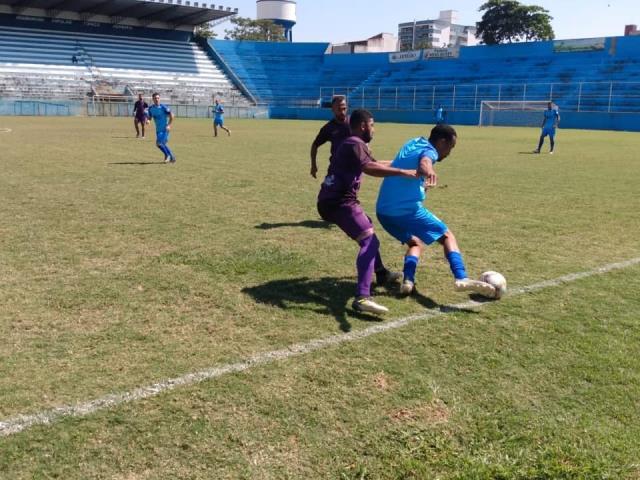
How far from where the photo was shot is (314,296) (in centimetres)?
535

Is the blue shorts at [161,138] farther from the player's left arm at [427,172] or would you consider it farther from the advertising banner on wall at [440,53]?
the advertising banner on wall at [440,53]

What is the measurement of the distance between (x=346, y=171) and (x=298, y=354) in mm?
1867

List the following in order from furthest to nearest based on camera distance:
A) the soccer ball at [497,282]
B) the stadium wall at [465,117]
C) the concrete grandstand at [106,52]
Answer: the concrete grandstand at [106,52] < the stadium wall at [465,117] < the soccer ball at [497,282]

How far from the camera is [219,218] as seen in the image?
8648mm

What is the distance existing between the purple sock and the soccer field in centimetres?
33

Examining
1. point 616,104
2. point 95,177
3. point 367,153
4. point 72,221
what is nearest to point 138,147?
point 95,177

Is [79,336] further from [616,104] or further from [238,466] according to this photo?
[616,104]

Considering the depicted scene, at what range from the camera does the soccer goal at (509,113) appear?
156 ft

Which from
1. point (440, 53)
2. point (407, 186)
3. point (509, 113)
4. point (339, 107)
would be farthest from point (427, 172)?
point (440, 53)

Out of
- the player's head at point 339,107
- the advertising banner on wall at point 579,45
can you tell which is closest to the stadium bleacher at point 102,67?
the advertising banner on wall at point 579,45

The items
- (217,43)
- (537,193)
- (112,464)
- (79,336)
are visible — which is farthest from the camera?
(217,43)

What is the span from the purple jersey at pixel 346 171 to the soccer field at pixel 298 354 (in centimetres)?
90

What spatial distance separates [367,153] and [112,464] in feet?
10.8

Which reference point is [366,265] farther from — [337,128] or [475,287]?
[337,128]
